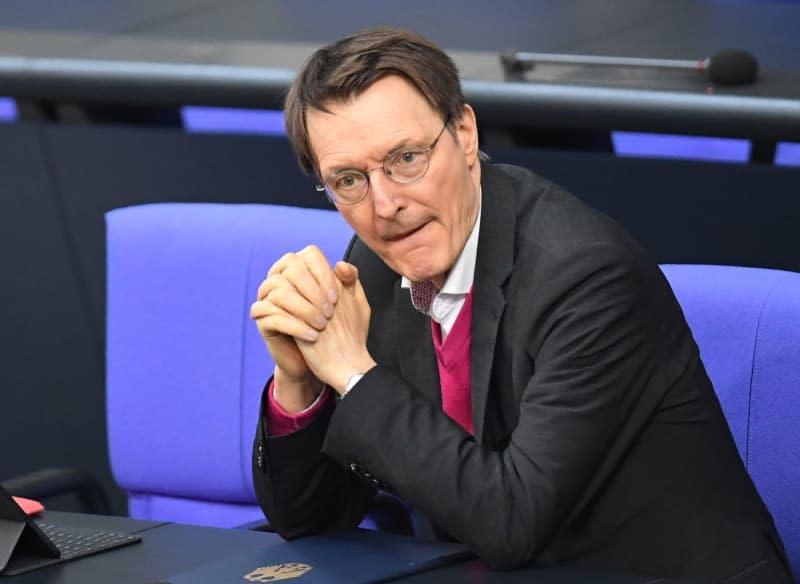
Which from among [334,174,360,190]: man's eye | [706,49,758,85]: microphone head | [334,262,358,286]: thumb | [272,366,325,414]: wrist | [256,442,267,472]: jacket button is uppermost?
[706,49,758,85]: microphone head

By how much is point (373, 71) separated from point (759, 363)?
25.3 inches

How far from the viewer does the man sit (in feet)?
5.17

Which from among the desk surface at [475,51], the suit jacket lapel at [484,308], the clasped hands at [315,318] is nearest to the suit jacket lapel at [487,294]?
the suit jacket lapel at [484,308]

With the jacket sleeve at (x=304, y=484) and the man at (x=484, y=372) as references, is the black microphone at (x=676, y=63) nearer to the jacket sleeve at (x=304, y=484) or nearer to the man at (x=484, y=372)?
the man at (x=484, y=372)

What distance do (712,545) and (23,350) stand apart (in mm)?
2044

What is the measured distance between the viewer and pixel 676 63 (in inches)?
101

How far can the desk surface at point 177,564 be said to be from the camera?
4.85ft

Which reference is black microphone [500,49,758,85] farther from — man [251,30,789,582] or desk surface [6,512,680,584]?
desk surface [6,512,680,584]

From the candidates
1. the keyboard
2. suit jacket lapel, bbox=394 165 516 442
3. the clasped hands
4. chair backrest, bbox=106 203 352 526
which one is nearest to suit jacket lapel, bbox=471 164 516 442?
suit jacket lapel, bbox=394 165 516 442

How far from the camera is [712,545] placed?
1.64m

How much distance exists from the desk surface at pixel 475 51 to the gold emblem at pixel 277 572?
1236mm

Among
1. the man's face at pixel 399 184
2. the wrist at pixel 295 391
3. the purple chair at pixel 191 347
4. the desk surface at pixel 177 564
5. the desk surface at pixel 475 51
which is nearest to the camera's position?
the desk surface at pixel 177 564

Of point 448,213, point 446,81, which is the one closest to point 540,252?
point 448,213

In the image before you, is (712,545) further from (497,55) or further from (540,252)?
(497,55)
